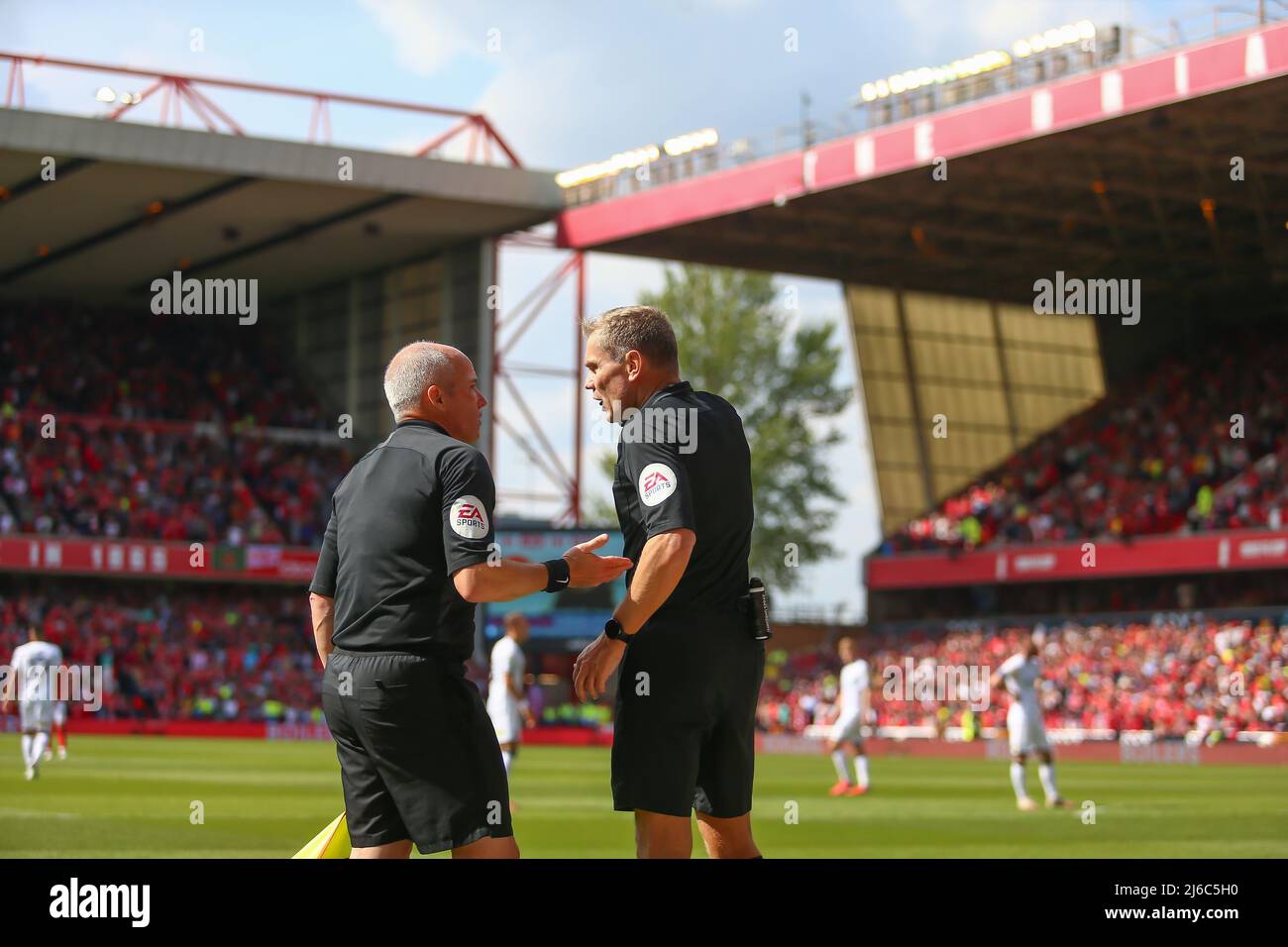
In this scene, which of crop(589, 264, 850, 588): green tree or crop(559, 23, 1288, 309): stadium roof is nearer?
crop(559, 23, 1288, 309): stadium roof

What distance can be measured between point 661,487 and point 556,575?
479 mm

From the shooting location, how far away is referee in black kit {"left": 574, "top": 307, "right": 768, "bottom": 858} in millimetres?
6305

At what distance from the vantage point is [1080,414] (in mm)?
57750

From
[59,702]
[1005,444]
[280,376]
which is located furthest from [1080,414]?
[59,702]

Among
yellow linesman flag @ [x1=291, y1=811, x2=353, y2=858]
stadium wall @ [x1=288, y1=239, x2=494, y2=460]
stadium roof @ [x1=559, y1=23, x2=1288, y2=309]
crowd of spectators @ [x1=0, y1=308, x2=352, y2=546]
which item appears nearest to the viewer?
yellow linesman flag @ [x1=291, y1=811, x2=353, y2=858]

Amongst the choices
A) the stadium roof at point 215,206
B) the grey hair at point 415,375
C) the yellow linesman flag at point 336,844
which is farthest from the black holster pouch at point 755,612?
the stadium roof at point 215,206

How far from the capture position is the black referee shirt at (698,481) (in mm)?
6422

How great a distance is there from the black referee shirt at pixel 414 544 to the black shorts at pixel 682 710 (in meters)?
0.65

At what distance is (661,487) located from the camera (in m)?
6.29
